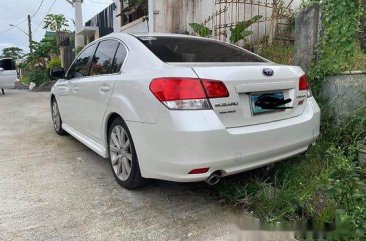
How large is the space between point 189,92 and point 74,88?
227 cm

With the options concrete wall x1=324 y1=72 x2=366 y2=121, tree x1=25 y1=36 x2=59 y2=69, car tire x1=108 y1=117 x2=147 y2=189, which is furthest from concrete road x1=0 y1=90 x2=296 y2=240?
tree x1=25 y1=36 x2=59 y2=69

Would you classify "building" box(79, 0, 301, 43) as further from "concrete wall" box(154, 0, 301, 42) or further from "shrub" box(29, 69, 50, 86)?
"shrub" box(29, 69, 50, 86)

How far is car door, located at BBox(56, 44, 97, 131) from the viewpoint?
406 centimetres

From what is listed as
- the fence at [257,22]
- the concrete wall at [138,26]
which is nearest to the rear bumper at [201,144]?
the fence at [257,22]

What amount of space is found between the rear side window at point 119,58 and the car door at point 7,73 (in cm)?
1195

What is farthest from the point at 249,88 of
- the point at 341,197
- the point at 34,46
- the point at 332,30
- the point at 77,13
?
the point at 34,46

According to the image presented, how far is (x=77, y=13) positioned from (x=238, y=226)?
1559cm

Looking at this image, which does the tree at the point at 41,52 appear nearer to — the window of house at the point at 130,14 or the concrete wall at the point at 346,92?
the window of house at the point at 130,14

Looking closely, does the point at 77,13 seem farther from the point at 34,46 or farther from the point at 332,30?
the point at 332,30

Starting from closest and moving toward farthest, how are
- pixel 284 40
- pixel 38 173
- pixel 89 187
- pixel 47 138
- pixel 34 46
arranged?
pixel 89 187 → pixel 38 173 → pixel 47 138 → pixel 284 40 → pixel 34 46

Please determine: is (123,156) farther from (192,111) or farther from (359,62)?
(359,62)

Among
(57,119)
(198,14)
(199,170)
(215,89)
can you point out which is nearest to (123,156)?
(199,170)

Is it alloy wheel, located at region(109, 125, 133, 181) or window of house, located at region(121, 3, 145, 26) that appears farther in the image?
window of house, located at region(121, 3, 145, 26)

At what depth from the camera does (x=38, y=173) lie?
143 inches
